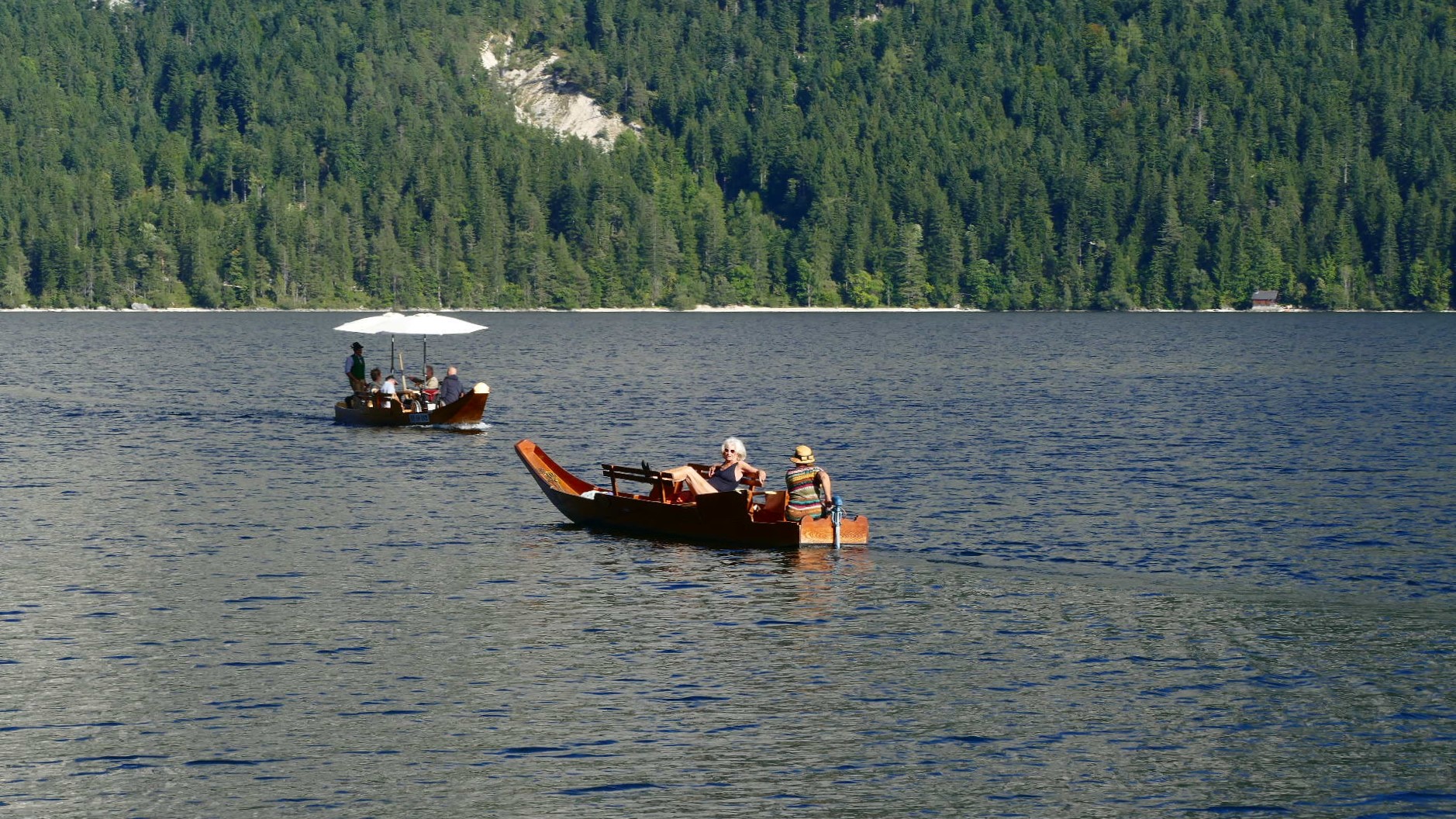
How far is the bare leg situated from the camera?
42.6 m

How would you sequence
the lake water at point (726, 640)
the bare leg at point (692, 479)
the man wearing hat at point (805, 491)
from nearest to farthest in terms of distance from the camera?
the lake water at point (726, 640) → the man wearing hat at point (805, 491) → the bare leg at point (692, 479)

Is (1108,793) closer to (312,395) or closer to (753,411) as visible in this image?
(753,411)

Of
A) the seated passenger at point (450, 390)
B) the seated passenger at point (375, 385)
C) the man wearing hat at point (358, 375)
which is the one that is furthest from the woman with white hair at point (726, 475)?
the man wearing hat at point (358, 375)

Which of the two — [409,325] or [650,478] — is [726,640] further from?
[409,325]

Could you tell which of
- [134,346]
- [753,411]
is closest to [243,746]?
[753,411]

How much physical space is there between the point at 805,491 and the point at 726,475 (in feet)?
8.21

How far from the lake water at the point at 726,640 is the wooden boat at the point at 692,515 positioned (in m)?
0.55

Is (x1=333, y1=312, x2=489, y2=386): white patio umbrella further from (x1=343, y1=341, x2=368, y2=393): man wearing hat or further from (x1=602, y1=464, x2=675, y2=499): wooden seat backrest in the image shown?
(x1=602, y1=464, x2=675, y2=499): wooden seat backrest

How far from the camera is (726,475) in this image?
139 ft

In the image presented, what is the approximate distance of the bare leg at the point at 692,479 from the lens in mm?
42562

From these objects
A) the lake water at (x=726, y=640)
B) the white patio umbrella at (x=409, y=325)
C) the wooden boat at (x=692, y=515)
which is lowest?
the lake water at (x=726, y=640)

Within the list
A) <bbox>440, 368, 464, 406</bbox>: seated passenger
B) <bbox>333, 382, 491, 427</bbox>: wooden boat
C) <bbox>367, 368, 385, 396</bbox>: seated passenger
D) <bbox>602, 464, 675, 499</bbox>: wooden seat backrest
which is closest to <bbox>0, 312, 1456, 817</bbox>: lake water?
<bbox>602, 464, 675, 499</bbox>: wooden seat backrest

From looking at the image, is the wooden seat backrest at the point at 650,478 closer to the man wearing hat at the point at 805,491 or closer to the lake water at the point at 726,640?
the lake water at the point at 726,640

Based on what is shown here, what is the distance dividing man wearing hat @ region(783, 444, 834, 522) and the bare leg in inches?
99.9
